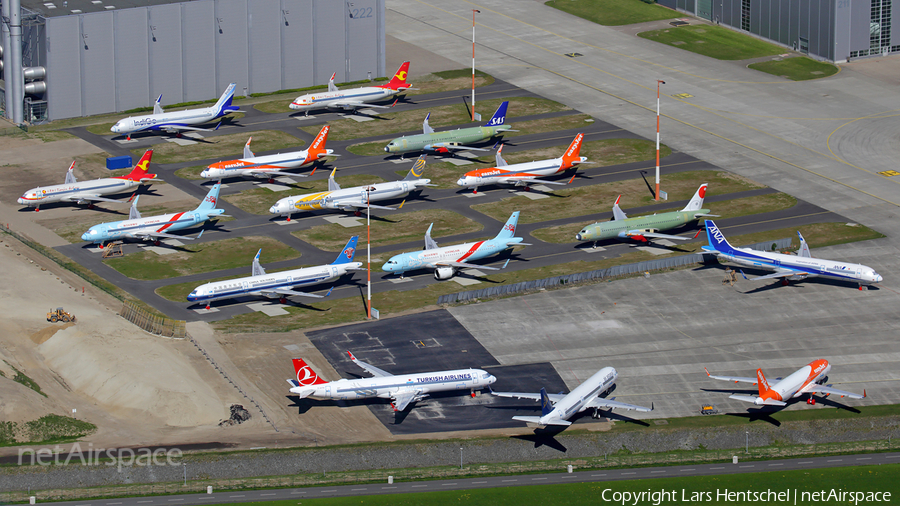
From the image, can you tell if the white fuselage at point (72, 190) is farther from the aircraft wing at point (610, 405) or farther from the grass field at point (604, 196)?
the aircraft wing at point (610, 405)

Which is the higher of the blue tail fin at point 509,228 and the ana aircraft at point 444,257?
the blue tail fin at point 509,228

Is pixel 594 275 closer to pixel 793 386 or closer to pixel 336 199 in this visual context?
pixel 793 386

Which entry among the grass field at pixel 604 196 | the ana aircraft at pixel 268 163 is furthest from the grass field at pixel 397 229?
the ana aircraft at pixel 268 163

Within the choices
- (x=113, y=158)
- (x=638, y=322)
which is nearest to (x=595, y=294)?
(x=638, y=322)

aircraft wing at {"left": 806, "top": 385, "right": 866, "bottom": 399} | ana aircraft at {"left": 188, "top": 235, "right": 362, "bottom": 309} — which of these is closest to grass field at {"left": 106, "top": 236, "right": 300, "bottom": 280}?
ana aircraft at {"left": 188, "top": 235, "right": 362, "bottom": 309}

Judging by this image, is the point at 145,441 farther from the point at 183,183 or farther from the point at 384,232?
the point at 183,183

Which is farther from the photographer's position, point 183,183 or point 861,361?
point 183,183
